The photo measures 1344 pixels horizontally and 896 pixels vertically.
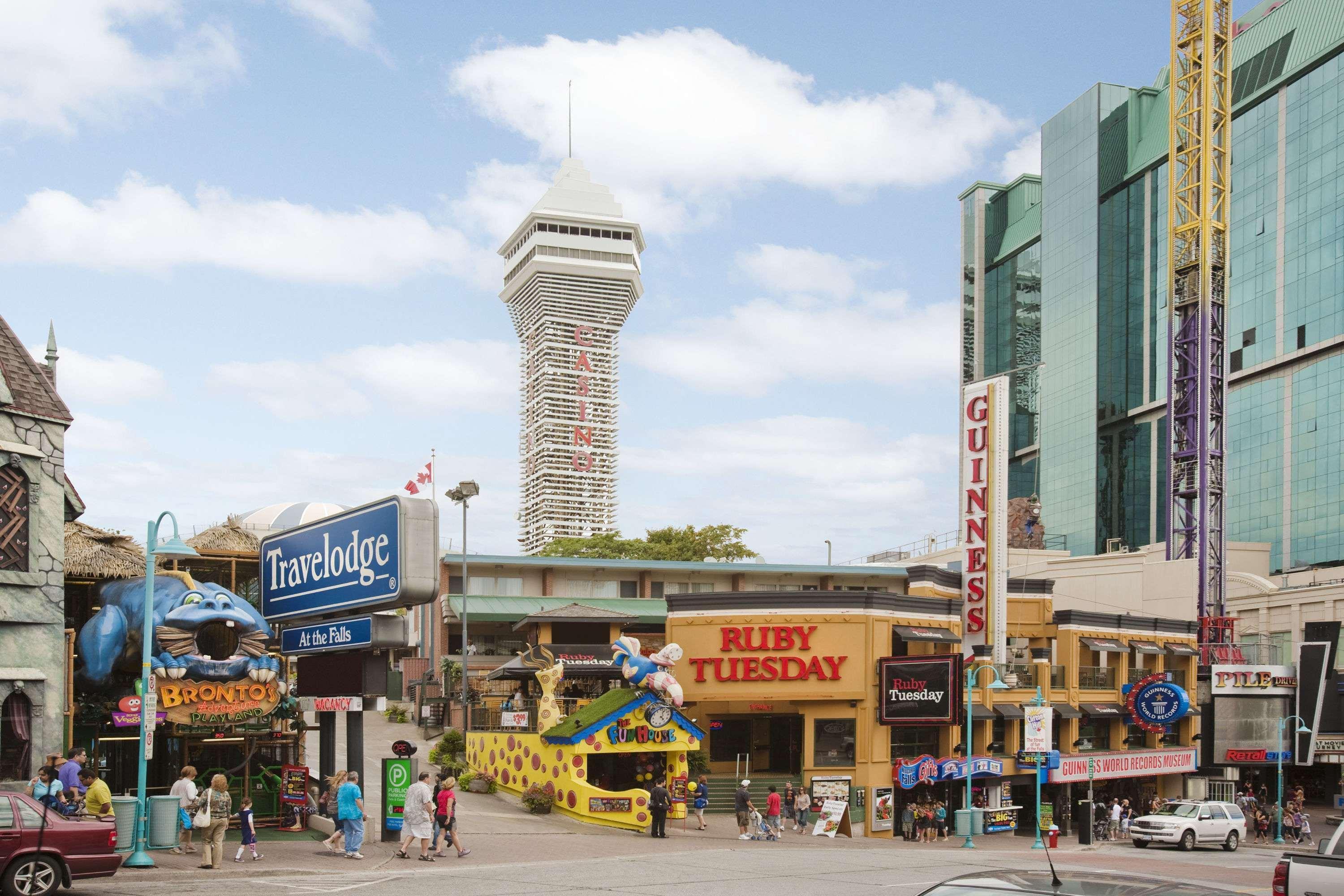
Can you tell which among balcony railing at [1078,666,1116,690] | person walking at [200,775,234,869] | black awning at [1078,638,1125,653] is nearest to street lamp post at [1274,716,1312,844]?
balcony railing at [1078,666,1116,690]

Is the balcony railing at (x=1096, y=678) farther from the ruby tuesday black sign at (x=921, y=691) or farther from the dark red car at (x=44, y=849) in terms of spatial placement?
the dark red car at (x=44, y=849)

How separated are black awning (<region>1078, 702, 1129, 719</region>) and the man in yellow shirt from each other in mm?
39031

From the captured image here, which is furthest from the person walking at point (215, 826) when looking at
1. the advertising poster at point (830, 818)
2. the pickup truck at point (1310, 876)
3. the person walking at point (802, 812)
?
the person walking at point (802, 812)

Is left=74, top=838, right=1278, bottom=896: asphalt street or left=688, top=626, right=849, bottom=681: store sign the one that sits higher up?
left=688, top=626, right=849, bottom=681: store sign

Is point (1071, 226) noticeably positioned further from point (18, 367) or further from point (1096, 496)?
point (18, 367)

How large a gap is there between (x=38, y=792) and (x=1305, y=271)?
88901 millimetres

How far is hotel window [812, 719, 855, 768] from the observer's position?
141ft

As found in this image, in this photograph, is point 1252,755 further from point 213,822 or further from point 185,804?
point 213,822

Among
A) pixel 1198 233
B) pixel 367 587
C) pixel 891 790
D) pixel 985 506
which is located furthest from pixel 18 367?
pixel 1198 233

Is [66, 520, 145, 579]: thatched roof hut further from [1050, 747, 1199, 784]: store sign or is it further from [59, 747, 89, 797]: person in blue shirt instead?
[1050, 747, 1199, 784]: store sign

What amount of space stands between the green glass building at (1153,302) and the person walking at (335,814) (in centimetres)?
5459

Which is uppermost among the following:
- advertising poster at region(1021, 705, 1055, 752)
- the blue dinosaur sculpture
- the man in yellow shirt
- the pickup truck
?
the blue dinosaur sculpture

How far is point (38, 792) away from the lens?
817 inches

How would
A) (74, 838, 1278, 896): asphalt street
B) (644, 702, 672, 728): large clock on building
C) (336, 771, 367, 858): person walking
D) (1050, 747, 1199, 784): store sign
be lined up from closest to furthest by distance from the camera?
1. (74, 838, 1278, 896): asphalt street
2. (336, 771, 367, 858): person walking
3. (644, 702, 672, 728): large clock on building
4. (1050, 747, 1199, 784): store sign
